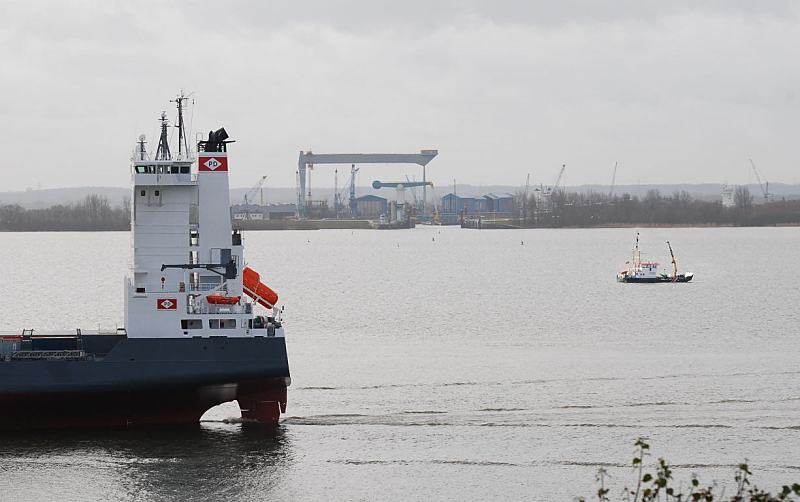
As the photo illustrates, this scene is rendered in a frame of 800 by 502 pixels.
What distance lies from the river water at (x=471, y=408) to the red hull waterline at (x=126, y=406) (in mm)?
467

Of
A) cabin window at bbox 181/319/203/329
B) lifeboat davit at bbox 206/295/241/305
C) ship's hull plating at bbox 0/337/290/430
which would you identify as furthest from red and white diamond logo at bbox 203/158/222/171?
ship's hull plating at bbox 0/337/290/430

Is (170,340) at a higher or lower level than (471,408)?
higher

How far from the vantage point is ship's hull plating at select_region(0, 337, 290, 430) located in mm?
31562

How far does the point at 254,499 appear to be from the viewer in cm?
2742

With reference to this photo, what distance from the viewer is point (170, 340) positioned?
1266 inches

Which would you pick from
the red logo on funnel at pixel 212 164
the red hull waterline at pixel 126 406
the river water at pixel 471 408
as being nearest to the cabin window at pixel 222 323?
the red hull waterline at pixel 126 406

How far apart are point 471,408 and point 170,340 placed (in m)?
9.55

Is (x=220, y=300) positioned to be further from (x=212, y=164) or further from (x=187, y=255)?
(x=212, y=164)

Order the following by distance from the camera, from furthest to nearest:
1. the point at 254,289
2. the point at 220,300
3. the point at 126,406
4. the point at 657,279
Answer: the point at 657,279 < the point at 254,289 < the point at 220,300 < the point at 126,406

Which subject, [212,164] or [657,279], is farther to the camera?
[657,279]

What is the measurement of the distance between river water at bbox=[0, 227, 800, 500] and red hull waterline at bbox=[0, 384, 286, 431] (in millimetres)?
467

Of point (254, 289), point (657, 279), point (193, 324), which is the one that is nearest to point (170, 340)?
point (193, 324)

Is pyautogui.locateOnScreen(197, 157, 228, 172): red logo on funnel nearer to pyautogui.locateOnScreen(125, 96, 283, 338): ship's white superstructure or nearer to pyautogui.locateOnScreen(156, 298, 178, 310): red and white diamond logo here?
pyautogui.locateOnScreen(125, 96, 283, 338): ship's white superstructure

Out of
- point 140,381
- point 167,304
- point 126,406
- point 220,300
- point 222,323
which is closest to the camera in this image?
point 140,381
